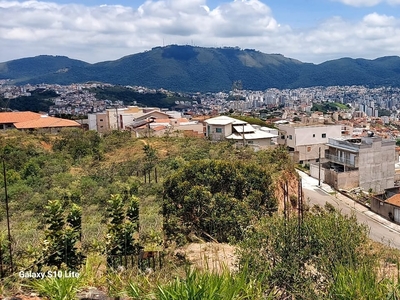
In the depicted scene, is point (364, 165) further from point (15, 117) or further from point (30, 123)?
point (15, 117)

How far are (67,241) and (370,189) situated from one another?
2067cm

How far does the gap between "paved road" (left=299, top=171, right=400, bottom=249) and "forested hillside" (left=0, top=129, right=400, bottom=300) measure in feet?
14.2

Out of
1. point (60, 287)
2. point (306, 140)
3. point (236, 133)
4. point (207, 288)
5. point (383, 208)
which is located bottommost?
point (383, 208)

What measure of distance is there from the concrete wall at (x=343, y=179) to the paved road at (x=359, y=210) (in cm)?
48

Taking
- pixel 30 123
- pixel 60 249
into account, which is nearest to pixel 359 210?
pixel 60 249

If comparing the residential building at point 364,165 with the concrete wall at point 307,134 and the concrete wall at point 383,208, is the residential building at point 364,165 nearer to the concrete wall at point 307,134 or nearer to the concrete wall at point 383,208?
the concrete wall at point 383,208

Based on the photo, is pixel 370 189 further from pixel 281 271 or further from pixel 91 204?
pixel 281 271

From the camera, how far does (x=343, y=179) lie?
23.4m

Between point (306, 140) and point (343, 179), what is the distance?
26.7 feet

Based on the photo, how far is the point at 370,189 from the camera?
23438mm

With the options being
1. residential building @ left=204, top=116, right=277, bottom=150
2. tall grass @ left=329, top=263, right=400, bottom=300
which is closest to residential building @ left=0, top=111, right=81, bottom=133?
residential building @ left=204, top=116, right=277, bottom=150

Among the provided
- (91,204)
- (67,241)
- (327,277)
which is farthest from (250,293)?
(91,204)

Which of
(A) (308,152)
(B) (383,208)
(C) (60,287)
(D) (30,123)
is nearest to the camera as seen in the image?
(C) (60,287)

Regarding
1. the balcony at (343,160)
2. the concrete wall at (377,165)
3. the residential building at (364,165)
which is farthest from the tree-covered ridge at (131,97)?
the concrete wall at (377,165)
